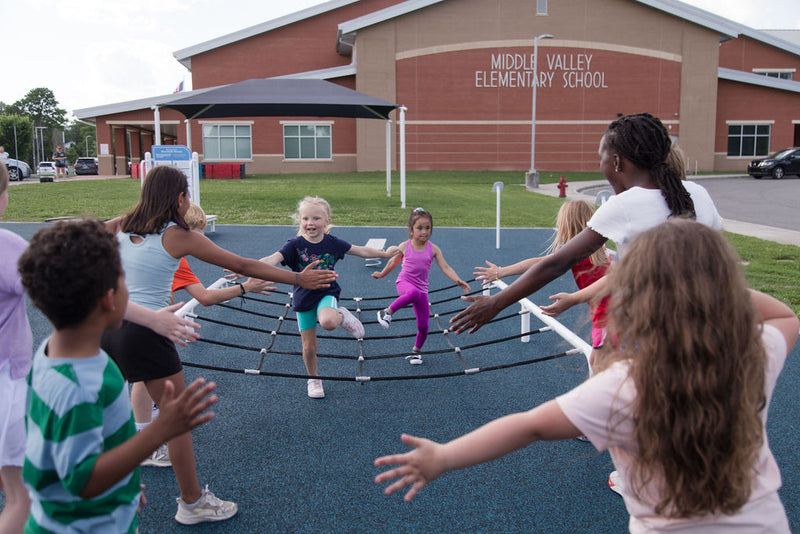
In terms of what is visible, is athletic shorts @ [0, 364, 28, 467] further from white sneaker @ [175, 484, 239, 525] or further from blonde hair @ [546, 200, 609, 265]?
blonde hair @ [546, 200, 609, 265]

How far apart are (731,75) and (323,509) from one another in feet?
136

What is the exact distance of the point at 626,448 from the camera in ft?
5.53

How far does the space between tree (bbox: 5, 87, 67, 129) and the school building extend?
81.6 m

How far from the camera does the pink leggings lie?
19.5ft

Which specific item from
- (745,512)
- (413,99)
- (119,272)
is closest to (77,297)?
(119,272)

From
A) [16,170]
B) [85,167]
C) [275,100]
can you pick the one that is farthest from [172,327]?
[85,167]

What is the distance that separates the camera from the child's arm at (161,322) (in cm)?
269

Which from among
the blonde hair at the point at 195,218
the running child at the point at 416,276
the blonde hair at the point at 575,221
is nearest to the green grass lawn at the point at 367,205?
the blonde hair at the point at 575,221

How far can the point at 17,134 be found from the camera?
6322cm

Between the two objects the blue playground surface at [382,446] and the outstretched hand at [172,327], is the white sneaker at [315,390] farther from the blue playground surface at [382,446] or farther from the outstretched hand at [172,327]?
the outstretched hand at [172,327]

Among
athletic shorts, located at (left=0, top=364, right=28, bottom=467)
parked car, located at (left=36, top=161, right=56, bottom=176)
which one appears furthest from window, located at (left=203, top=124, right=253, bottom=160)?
athletic shorts, located at (left=0, top=364, right=28, bottom=467)

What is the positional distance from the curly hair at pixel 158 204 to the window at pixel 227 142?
34.0m

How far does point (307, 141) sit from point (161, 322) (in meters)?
34.7

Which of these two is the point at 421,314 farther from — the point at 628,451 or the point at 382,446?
the point at 628,451
